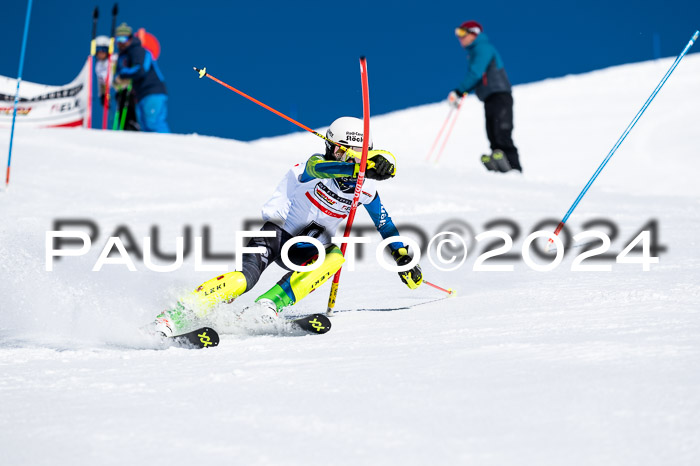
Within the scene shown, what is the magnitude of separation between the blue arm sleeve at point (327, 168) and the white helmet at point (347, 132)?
132mm

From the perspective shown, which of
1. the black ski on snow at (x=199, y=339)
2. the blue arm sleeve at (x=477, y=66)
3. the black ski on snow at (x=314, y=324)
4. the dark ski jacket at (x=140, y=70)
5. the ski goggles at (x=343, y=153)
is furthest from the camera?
the dark ski jacket at (x=140, y=70)

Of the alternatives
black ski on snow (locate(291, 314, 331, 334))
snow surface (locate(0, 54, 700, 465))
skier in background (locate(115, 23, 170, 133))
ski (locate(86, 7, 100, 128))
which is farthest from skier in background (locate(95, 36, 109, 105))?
black ski on snow (locate(291, 314, 331, 334))

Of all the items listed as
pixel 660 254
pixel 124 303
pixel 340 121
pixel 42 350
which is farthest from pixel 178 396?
pixel 660 254

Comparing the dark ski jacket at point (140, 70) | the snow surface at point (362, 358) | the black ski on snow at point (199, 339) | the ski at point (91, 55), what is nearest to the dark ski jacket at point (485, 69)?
the snow surface at point (362, 358)

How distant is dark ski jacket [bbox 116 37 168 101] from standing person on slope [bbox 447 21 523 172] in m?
3.83

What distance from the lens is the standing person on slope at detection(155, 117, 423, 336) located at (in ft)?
12.4

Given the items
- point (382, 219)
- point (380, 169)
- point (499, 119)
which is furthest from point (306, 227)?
point (499, 119)

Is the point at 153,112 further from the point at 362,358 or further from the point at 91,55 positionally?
the point at 362,358

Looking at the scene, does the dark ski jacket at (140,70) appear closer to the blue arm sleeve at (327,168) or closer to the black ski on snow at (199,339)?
the blue arm sleeve at (327,168)

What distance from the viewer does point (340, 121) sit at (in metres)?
4.10

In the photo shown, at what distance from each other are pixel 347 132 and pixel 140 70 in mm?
7604

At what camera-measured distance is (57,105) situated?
13.1 m

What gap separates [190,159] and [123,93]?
3418mm

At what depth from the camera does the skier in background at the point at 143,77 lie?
1094 centimetres
